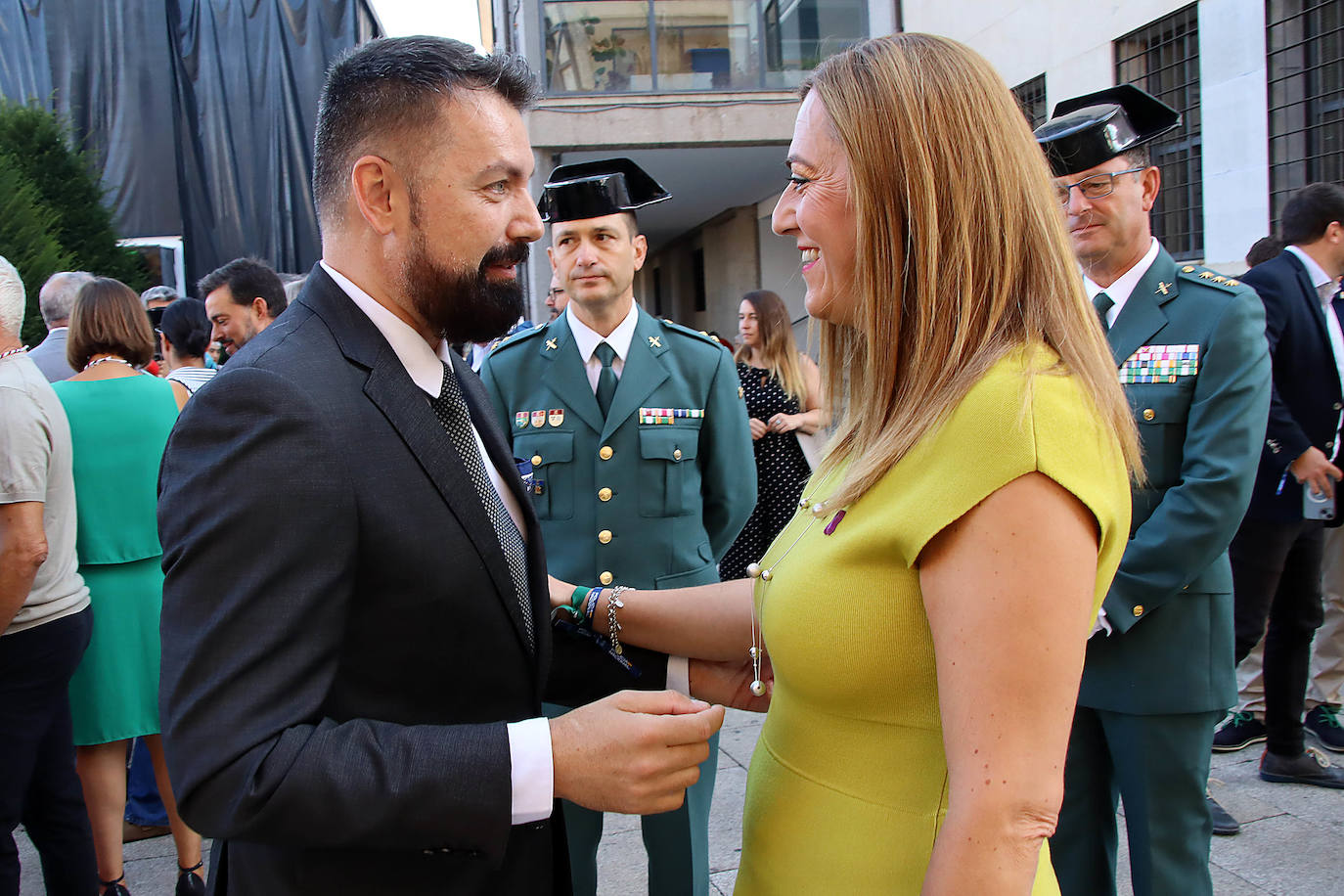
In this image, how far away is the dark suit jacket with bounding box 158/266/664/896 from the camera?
1.10 m

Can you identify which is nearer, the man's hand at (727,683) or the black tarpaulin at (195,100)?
the man's hand at (727,683)

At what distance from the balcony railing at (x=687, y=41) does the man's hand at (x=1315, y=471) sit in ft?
32.4

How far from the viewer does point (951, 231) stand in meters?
1.26

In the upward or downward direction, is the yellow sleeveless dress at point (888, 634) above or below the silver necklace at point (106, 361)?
below

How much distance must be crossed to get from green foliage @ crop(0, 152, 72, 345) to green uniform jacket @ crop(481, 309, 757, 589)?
23.1 feet

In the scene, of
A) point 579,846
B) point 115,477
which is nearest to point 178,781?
point 579,846

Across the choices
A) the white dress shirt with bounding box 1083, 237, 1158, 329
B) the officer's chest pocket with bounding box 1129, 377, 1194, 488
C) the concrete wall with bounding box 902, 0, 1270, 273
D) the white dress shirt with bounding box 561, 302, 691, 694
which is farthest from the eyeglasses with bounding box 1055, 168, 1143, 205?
the concrete wall with bounding box 902, 0, 1270, 273

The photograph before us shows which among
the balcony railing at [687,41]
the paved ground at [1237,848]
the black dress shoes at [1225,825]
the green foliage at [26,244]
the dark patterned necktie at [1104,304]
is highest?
the balcony railing at [687,41]

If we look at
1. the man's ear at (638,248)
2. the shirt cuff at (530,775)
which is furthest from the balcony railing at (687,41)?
the shirt cuff at (530,775)

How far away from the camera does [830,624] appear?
49.4 inches

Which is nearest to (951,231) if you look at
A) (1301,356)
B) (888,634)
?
(888,634)

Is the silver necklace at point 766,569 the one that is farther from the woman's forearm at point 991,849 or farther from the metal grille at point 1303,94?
the metal grille at point 1303,94

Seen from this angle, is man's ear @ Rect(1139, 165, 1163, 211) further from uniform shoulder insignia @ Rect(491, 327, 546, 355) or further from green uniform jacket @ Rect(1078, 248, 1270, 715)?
uniform shoulder insignia @ Rect(491, 327, 546, 355)

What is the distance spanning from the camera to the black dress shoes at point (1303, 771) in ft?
12.3
